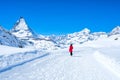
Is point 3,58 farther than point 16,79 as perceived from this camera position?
Yes

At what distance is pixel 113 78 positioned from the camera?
53.4ft

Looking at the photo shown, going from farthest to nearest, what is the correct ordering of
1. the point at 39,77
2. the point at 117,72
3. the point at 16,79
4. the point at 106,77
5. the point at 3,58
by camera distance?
the point at 3,58, the point at 117,72, the point at 106,77, the point at 39,77, the point at 16,79

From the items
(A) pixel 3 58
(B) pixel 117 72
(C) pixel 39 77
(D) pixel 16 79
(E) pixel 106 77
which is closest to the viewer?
(D) pixel 16 79

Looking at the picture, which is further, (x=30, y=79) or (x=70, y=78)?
(x=70, y=78)

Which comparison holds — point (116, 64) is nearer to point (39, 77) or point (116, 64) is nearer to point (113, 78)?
point (113, 78)

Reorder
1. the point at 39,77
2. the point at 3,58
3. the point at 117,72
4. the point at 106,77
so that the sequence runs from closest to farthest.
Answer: the point at 39,77
the point at 106,77
the point at 117,72
the point at 3,58

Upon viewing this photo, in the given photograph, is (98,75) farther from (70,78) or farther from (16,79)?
(16,79)

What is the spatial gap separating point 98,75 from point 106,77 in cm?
92

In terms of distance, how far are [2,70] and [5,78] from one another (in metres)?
3.10

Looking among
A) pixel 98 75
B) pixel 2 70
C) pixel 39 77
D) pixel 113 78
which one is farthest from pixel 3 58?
pixel 113 78

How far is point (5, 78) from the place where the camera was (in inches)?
576

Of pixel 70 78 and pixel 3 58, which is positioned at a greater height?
pixel 3 58

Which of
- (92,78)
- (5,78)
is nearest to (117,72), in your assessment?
(92,78)

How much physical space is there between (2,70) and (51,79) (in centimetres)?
446
